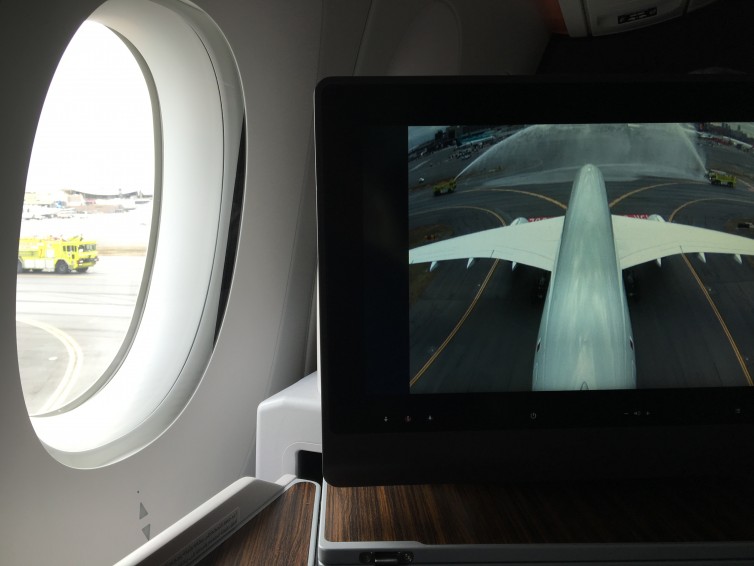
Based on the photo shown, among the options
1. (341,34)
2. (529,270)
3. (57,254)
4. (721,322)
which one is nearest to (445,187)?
(529,270)

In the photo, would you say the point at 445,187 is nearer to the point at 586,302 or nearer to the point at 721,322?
the point at 586,302

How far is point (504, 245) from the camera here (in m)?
0.89

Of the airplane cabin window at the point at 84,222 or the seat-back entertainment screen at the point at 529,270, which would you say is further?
the airplane cabin window at the point at 84,222

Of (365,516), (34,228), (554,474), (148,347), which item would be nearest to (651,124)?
(554,474)

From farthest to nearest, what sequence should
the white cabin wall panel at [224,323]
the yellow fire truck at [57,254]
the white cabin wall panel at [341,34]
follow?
the white cabin wall panel at [341,34] < the yellow fire truck at [57,254] < the white cabin wall panel at [224,323]

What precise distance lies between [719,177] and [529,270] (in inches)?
12.2

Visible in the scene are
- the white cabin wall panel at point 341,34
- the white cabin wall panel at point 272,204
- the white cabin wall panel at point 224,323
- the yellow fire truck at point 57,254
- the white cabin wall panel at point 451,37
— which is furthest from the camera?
the white cabin wall panel at point 451,37

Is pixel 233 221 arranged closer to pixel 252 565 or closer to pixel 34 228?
pixel 34 228

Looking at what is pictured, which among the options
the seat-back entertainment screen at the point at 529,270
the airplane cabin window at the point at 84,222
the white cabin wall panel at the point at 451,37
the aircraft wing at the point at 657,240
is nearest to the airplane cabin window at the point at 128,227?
the airplane cabin window at the point at 84,222

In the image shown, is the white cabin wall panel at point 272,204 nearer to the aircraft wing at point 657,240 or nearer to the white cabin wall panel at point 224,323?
the white cabin wall panel at point 224,323

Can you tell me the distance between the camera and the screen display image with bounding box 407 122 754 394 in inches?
35.0

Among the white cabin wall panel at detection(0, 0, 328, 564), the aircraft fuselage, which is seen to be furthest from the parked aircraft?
the aircraft fuselage

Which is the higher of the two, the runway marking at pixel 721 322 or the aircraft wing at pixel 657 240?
the aircraft wing at pixel 657 240

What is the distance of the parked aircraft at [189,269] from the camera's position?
1.11 metres
